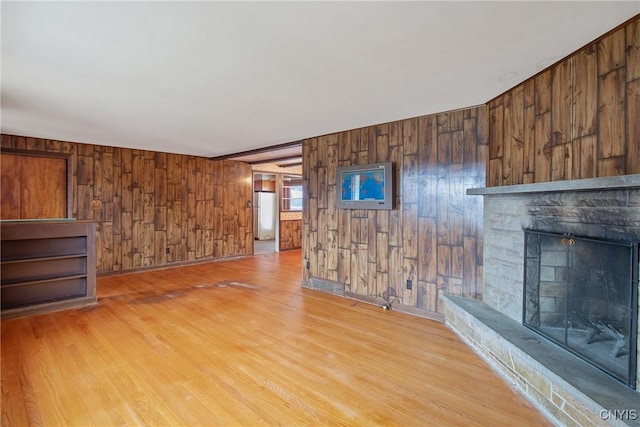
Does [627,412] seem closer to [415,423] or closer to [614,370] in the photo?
[614,370]

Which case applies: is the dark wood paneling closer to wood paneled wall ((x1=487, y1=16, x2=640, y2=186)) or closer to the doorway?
the doorway

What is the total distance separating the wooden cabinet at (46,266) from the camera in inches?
143

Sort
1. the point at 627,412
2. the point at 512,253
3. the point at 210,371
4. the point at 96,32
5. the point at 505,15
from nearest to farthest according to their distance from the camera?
the point at 627,412, the point at 505,15, the point at 96,32, the point at 210,371, the point at 512,253

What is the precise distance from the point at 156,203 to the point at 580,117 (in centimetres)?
651

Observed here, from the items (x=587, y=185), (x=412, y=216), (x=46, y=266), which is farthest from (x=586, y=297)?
(x=46, y=266)

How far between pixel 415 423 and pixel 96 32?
3075mm

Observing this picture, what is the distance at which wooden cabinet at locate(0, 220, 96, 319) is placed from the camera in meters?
3.62

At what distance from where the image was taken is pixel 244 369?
8.14 feet

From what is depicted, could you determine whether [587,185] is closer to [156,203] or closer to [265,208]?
[156,203]

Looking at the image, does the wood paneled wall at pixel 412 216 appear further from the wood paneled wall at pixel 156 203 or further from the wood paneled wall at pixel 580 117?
the wood paneled wall at pixel 156 203

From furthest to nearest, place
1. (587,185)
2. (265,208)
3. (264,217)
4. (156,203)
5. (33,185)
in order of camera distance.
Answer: (264,217) < (265,208) < (156,203) < (33,185) < (587,185)

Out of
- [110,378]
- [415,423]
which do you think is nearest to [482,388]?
[415,423]

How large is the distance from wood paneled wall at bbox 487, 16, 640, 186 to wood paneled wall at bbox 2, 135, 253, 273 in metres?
5.87

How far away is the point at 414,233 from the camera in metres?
3.79
